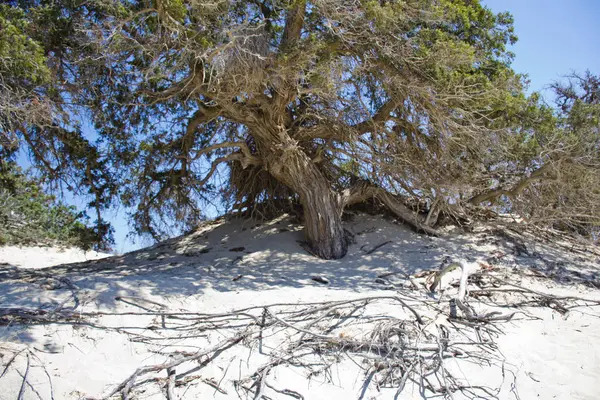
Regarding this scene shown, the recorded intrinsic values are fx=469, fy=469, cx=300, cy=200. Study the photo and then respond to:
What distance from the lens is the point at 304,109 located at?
8930 mm

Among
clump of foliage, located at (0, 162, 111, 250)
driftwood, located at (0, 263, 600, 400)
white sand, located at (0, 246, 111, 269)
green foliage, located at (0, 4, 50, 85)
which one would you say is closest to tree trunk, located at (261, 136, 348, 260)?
driftwood, located at (0, 263, 600, 400)

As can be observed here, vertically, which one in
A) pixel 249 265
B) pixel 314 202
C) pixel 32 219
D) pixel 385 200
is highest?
pixel 32 219

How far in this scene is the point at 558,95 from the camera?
10.3m

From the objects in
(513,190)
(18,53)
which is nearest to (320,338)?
(18,53)

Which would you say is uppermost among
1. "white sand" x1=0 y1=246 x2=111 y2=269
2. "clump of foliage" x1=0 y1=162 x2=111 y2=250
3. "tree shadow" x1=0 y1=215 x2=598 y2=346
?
"clump of foliage" x1=0 y1=162 x2=111 y2=250

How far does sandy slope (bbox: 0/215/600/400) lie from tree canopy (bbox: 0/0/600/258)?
1.22 metres

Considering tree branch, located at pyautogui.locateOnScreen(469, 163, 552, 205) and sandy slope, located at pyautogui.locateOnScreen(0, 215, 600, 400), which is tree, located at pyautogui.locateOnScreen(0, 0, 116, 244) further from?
tree branch, located at pyautogui.locateOnScreen(469, 163, 552, 205)

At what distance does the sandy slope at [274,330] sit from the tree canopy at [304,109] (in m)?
1.22

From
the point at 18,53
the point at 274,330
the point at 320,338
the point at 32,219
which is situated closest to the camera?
the point at 320,338

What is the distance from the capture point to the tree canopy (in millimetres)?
6812

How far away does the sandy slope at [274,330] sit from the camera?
3773 mm


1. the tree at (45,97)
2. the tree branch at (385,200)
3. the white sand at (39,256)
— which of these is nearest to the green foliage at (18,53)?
the tree at (45,97)

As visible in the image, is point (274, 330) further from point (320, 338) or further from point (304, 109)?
point (304, 109)

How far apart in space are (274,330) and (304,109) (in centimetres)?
525
